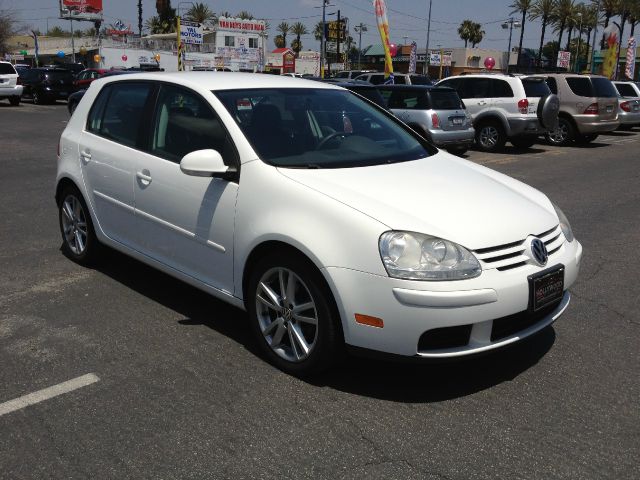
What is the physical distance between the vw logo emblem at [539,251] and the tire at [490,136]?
1283 centimetres

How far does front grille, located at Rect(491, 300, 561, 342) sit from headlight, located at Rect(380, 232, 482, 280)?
33 centimetres

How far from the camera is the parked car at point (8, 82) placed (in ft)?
84.8

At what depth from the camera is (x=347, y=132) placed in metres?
4.43

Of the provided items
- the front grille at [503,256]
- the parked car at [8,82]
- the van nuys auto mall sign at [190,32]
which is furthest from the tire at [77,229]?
the van nuys auto mall sign at [190,32]

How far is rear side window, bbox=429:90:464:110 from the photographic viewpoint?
45.3ft

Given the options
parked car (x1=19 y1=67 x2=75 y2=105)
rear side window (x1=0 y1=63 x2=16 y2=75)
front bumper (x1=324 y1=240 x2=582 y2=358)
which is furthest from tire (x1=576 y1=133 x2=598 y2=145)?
parked car (x1=19 y1=67 x2=75 y2=105)

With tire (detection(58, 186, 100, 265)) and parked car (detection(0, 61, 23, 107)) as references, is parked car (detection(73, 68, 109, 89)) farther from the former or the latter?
tire (detection(58, 186, 100, 265))

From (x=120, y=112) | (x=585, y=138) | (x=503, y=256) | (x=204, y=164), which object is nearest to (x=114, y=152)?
(x=120, y=112)

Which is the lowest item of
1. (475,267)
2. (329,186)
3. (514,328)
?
(514,328)

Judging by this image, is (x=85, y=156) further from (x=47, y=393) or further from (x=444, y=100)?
(x=444, y=100)

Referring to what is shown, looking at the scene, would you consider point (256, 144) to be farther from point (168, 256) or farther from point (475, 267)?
point (475, 267)

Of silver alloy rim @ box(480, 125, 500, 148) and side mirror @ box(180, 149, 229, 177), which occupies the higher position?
side mirror @ box(180, 149, 229, 177)

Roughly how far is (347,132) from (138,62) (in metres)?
59.4

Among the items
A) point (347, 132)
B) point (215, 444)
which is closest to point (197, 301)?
point (347, 132)
